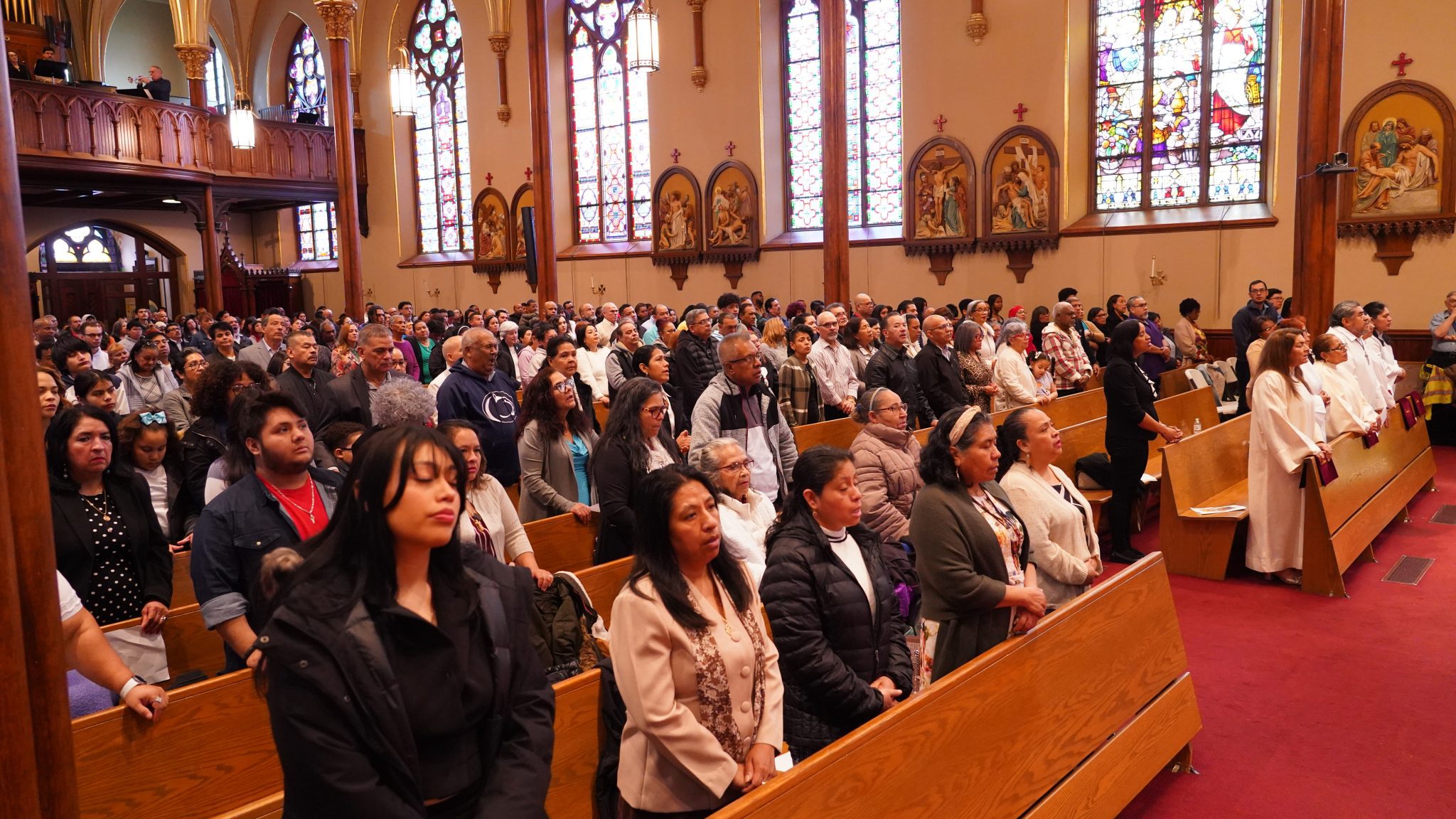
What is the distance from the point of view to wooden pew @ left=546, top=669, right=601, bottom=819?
276 centimetres

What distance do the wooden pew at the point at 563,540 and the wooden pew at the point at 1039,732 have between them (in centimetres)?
203

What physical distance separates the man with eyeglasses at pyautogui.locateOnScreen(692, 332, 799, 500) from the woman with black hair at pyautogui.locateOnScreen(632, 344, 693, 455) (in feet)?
0.42

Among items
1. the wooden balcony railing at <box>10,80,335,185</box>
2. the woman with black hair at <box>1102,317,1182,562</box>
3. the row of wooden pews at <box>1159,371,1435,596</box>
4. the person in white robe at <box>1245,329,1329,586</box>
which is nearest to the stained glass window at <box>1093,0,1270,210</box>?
the row of wooden pews at <box>1159,371,1435,596</box>

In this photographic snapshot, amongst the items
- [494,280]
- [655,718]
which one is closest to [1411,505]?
[655,718]

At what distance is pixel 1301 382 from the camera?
596cm

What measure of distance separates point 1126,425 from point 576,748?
4.67 m

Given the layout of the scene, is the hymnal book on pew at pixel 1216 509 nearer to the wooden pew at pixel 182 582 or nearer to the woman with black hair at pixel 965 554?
the woman with black hair at pixel 965 554

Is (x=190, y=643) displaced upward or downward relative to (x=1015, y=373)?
downward

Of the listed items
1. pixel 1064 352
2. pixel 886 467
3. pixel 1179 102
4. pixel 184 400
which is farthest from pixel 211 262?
pixel 886 467

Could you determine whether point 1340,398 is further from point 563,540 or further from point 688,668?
point 688,668

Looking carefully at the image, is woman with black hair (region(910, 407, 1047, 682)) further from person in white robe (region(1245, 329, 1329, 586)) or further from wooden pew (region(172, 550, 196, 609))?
person in white robe (region(1245, 329, 1329, 586))

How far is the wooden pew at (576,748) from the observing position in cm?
276

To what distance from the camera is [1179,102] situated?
42.4ft

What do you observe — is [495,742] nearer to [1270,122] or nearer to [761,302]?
[761,302]
